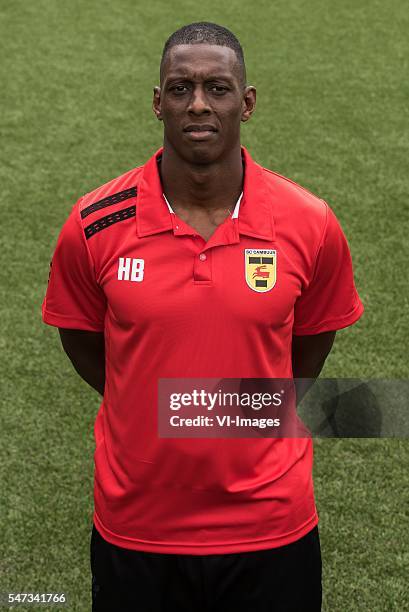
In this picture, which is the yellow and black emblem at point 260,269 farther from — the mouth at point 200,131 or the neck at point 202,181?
the mouth at point 200,131

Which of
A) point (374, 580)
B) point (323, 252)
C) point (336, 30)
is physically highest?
point (336, 30)

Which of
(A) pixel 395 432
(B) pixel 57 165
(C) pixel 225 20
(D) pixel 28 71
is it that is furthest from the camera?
(C) pixel 225 20

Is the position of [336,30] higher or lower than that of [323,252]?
higher

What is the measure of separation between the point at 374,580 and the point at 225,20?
7.15m

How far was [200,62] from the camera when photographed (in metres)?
2.40

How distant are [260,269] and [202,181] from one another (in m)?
0.27

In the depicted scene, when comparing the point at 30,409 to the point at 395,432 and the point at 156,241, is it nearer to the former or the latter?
the point at 395,432

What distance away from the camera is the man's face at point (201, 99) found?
93.8 inches

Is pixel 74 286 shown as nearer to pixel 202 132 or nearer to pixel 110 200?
pixel 110 200

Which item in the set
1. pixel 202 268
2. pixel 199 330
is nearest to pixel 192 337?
pixel 199 330

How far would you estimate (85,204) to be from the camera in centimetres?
255

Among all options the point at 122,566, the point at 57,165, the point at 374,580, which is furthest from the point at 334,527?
the point at 57,165

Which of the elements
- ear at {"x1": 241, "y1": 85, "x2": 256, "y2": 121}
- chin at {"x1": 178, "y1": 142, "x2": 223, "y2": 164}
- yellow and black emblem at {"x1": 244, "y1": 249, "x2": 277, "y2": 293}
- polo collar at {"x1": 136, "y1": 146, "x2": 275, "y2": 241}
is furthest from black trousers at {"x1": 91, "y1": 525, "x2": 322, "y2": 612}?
ear at {"x1": 241, "y1": 85, "x2": 256, "y2": 121}

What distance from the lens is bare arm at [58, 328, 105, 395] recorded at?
2.83m
